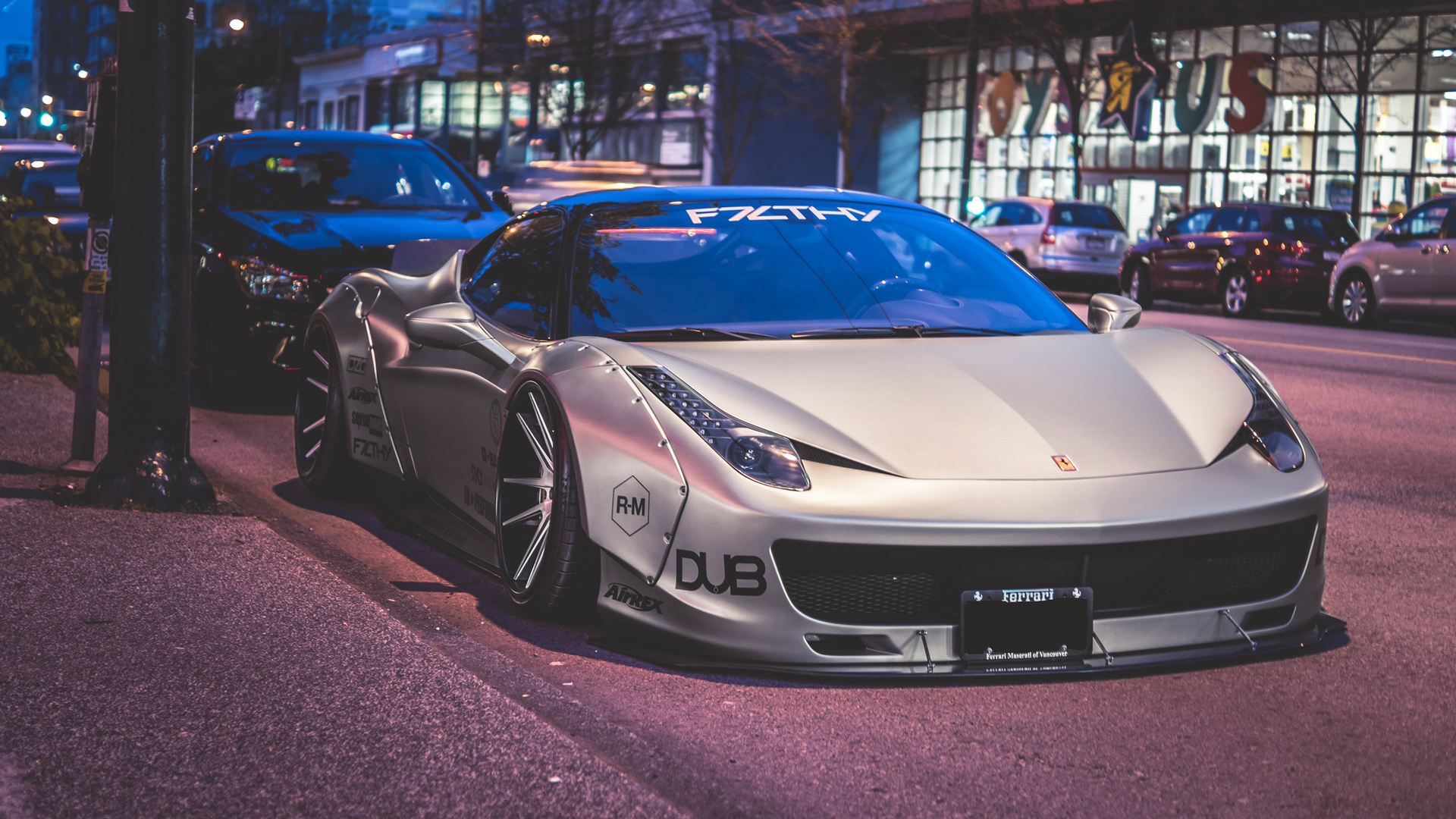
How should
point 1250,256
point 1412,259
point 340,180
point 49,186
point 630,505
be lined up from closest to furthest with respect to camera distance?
point 630,505, point 340,180, point 49,186, point 1412,259, point 1250,256

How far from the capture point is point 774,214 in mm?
5516

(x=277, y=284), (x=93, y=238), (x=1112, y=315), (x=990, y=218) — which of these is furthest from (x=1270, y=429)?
(x=990, y=218)

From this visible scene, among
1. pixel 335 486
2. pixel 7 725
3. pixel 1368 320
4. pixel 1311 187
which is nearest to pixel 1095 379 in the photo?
pixel 7 725

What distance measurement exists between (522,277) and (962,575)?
2.18m

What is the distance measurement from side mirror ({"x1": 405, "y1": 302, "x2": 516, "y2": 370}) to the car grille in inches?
64.7

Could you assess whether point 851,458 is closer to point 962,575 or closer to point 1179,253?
point 962,575

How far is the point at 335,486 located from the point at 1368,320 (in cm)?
1730

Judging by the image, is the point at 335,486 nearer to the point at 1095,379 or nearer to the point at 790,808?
the point at 1095,379

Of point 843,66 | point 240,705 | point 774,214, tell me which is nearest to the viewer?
point 240,705

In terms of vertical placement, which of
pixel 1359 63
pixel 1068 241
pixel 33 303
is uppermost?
pixel 1359 63

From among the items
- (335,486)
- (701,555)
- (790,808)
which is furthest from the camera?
(335,486)

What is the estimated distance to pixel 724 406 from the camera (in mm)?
4234

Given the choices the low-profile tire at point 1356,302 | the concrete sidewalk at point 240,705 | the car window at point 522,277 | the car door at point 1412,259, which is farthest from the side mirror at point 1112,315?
the low-profile tire at point 1356,302

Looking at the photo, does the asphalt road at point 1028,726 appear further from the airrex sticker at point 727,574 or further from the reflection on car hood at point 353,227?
the reflection on car hood at point 353,227
